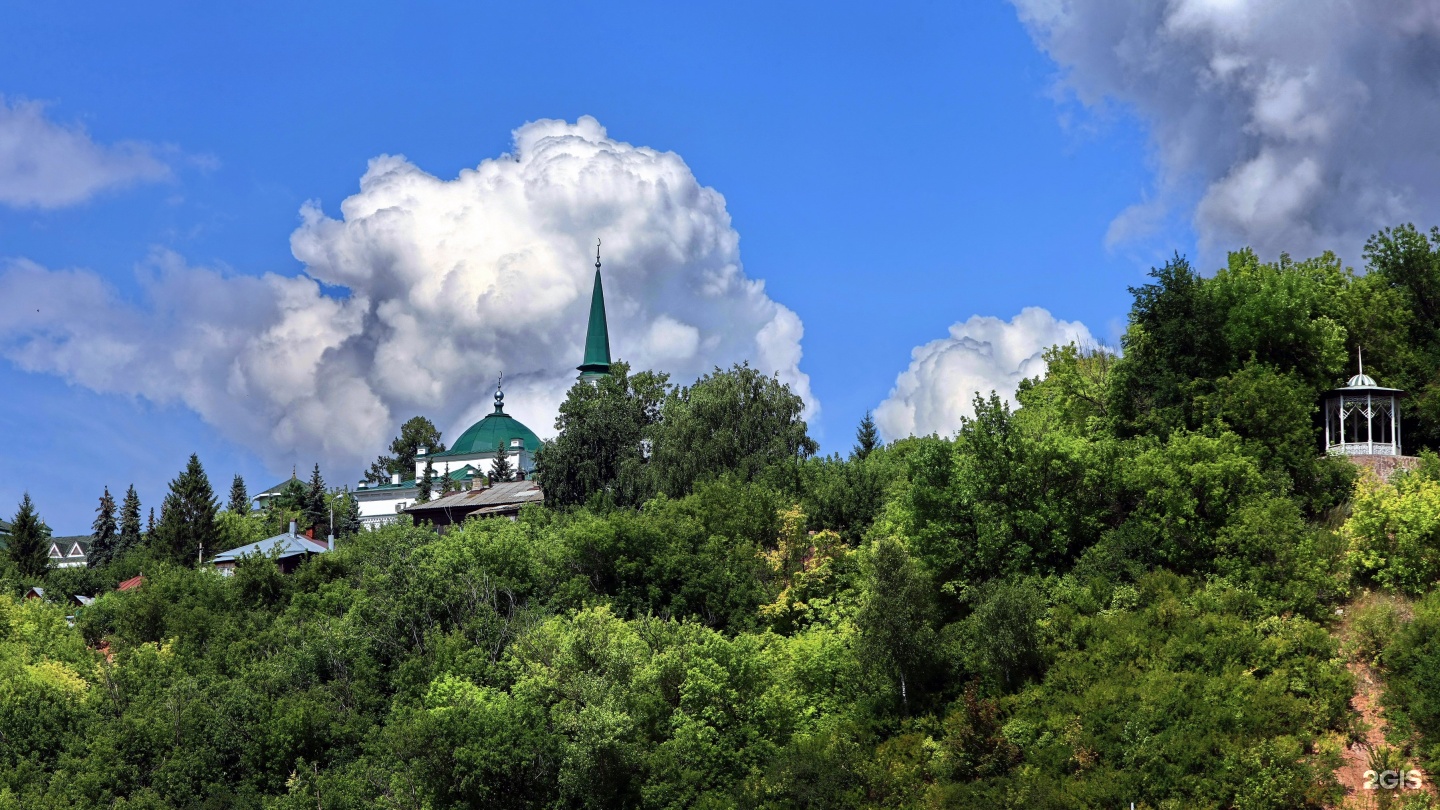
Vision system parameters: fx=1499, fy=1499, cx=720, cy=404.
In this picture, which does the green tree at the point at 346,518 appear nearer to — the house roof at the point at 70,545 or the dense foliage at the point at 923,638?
the dense foliage at the point at 923,638

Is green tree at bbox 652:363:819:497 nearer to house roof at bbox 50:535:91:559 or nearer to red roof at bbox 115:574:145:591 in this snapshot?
red roof at bbox 115:574:145:591

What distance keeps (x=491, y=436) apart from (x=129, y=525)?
40.6 meters

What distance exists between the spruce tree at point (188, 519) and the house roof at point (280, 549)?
4.42 metres

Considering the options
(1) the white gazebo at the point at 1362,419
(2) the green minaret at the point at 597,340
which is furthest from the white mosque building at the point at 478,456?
(1) the white gazebo at the point at 1362,419

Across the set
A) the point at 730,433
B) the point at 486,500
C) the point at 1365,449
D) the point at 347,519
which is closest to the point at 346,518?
the point at 347,519

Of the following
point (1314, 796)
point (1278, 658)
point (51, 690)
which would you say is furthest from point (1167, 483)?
point (51, 690)

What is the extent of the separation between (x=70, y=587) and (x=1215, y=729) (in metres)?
72.2

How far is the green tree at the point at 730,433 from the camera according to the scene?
228 feet

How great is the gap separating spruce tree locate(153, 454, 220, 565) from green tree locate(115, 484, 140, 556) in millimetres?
8544

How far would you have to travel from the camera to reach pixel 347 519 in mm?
108938

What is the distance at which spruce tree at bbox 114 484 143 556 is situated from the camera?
104500 millimetres

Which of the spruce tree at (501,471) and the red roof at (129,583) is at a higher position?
the spruce tree at (501,471)

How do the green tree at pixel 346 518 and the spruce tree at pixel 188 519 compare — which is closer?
the spruce tree at pixel 188 519

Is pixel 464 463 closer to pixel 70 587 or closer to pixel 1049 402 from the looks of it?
pixel 70 587
